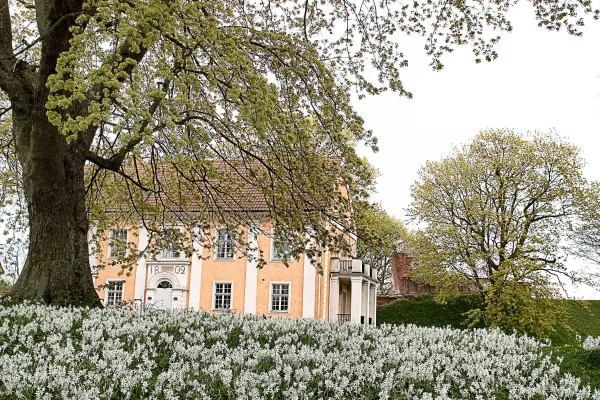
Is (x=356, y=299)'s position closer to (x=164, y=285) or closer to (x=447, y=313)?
(x=447, y=313)

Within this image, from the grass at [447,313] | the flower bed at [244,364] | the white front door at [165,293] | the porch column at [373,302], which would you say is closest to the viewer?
the flower bed at [244,364]

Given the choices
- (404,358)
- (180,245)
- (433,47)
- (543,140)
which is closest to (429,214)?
(543,140)

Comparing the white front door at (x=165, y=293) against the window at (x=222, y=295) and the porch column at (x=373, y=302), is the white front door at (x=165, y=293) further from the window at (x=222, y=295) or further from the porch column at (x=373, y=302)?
the porch column at (x=373, y=302)

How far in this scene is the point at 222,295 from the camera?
104 ft

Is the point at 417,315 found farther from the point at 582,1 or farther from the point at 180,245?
the point at 582,1

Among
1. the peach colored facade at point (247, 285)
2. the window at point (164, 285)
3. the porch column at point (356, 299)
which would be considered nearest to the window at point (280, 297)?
the peach colored facade at point (247, 285)

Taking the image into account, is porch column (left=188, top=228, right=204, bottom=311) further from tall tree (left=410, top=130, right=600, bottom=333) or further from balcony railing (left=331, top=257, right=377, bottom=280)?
tall tree (left=410, top=130, right=600, bottom=333)

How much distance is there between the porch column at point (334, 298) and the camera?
32312 millimetres

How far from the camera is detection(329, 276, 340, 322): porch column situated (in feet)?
106

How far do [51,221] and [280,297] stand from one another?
70.6ft

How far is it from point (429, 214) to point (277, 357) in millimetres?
27535

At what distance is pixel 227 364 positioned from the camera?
191 inches

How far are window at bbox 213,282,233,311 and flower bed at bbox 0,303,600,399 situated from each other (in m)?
24.9

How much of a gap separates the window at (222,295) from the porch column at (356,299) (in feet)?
22.3
